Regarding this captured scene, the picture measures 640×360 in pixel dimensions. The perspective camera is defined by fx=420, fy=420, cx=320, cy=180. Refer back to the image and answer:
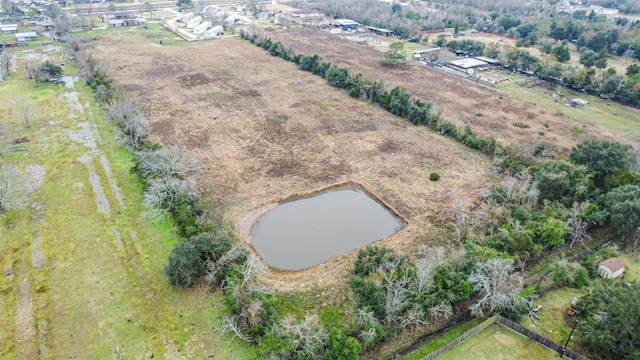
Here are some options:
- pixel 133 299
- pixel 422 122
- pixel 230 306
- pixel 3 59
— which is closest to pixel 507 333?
pixel 230 306

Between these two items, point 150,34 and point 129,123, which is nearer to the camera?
point 129,123

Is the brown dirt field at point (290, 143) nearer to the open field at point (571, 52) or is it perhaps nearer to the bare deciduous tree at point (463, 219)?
the bare deciduous tree at point (463, 219)

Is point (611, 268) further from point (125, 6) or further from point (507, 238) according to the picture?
point (125, 6)

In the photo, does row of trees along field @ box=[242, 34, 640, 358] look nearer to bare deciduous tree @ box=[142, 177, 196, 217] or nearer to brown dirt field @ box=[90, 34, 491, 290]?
brown dirt field @ box=[90, 34, 491, 290]

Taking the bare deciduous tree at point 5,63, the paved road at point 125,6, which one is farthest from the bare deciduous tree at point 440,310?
the paved road at point 125,6

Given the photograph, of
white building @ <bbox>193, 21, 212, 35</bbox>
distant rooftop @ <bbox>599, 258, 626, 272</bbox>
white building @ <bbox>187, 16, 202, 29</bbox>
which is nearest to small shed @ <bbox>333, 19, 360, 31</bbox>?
white building @ <bbox>193, 21, 212, 35</bbox>

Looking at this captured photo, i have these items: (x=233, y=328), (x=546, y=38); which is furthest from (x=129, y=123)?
(x=546, y=38)
